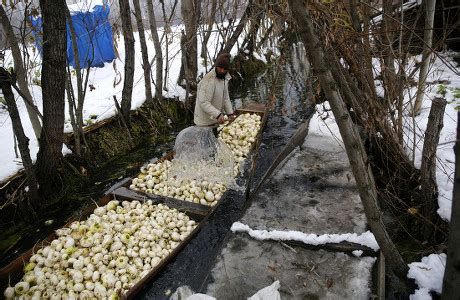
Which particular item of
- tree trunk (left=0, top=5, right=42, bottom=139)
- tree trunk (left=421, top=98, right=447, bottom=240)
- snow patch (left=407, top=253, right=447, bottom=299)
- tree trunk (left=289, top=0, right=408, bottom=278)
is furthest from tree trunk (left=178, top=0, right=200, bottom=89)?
snow patch (left=407, top=253, right=447, bottom=299)

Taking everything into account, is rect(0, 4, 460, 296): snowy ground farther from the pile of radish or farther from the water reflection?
the water reflection

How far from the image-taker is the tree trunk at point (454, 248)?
1188 millimetres

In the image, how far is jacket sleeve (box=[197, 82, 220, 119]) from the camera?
471cm

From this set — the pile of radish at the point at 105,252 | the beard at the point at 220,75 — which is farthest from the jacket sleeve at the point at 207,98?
the pile of radish at the point at 105,252

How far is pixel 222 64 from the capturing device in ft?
14.6

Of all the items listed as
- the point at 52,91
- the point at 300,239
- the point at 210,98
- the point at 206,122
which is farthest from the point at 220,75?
the point at 300,239

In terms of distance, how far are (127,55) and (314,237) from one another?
16.8 ft

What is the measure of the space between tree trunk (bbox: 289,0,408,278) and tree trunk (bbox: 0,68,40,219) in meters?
3.55

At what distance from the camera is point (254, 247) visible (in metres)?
2.94

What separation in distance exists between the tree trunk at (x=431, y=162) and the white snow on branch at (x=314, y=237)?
652mm

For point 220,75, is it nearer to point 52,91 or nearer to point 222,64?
point 222,64

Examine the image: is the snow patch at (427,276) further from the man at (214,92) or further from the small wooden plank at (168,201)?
the man at (214,92)

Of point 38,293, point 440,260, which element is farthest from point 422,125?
point 38,293

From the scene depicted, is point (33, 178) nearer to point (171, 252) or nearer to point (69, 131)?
point (69, 131)
